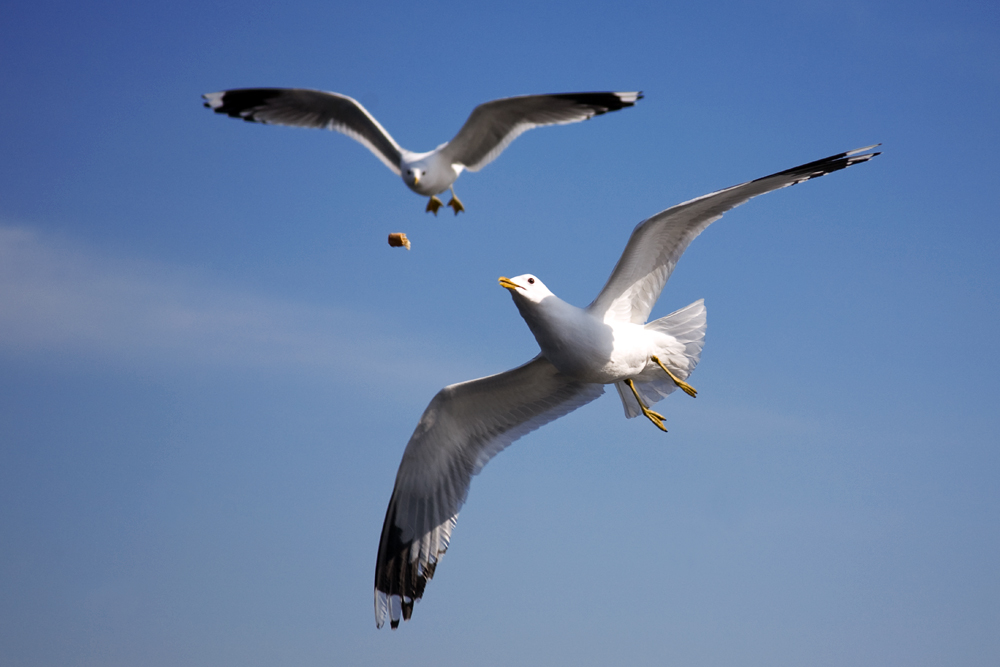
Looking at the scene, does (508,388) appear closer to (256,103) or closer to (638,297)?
(638,297)

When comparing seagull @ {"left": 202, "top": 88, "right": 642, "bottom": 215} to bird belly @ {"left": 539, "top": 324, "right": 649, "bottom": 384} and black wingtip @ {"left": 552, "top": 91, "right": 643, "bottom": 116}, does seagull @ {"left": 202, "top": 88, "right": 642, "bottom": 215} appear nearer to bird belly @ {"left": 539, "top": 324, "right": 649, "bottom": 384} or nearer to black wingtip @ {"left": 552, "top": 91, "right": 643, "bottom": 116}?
black wingtip @ {"left": 552, "top": 91, "right": 643, "bottom": 116}

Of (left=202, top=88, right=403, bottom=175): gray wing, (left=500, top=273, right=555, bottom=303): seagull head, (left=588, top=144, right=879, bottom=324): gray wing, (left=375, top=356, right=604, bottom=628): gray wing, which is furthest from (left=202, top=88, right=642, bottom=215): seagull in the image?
(left=375, top=356, right=604, bottom=628): gray wing

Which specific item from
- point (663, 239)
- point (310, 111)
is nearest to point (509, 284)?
point (663, 239)

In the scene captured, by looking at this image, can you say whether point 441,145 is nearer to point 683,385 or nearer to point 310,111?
point 310,111

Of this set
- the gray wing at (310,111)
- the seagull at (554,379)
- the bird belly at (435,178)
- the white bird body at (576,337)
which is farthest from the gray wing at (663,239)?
the gray wing at (310,111)

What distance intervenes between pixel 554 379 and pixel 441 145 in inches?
73.2

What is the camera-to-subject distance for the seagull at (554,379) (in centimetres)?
554

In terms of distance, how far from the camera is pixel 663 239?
5.78 m

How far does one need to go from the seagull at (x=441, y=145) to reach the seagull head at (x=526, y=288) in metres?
1.17

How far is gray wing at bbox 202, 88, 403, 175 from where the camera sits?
6.68 m

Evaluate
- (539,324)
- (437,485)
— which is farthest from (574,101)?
(437,485)

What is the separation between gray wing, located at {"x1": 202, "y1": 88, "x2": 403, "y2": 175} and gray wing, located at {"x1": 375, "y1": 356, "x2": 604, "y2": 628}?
5.97 ft

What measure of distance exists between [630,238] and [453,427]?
2.03 meters

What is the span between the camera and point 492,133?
6.29 metres
